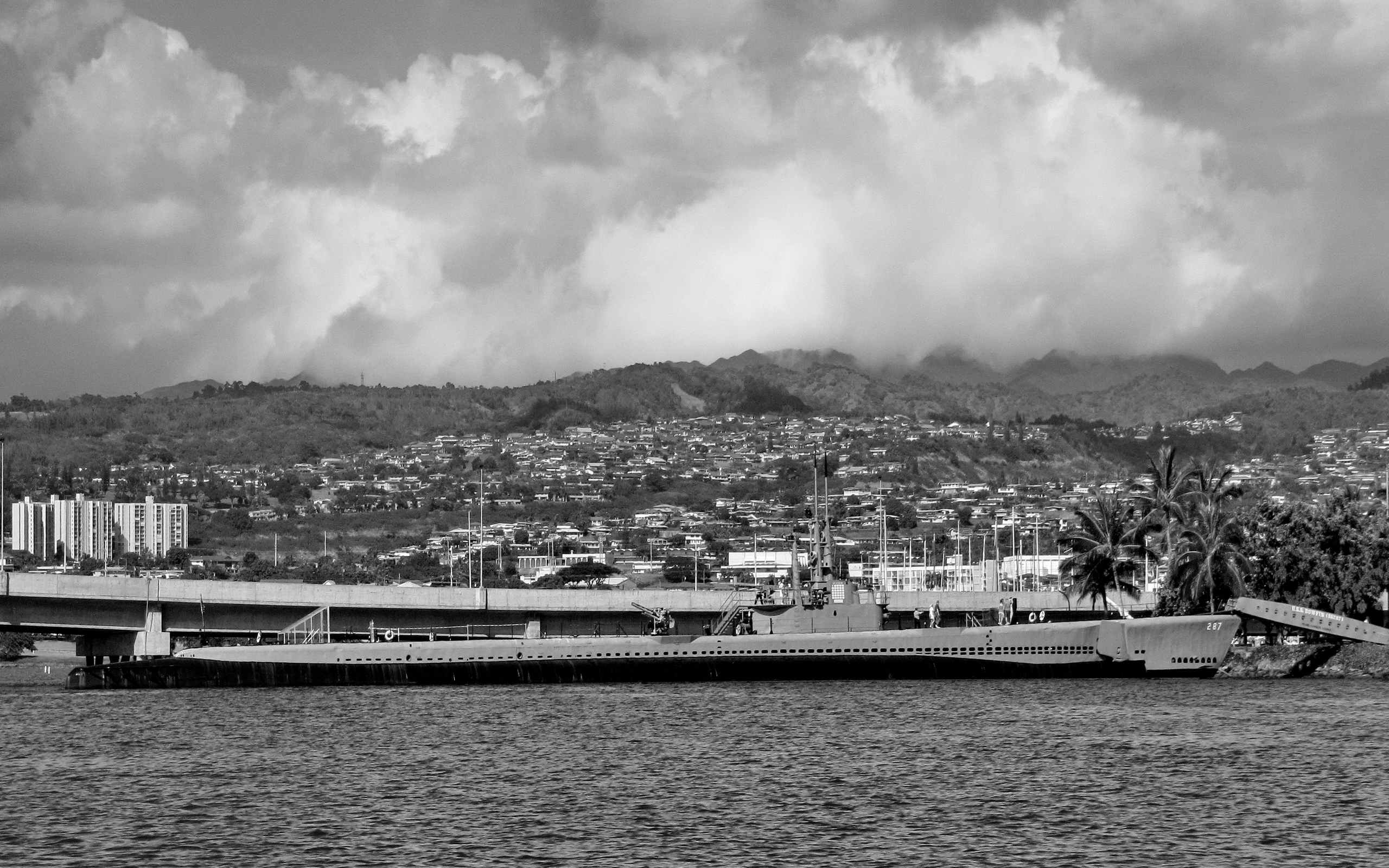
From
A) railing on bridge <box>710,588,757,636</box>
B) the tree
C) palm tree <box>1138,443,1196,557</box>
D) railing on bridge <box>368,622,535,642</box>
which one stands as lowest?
railing on bridge <box>368,622,535,642</box>

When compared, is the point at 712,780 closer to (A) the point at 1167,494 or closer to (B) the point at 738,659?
(B) the point at 738,659

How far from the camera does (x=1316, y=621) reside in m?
87.7

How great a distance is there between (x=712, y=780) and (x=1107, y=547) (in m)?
57.9

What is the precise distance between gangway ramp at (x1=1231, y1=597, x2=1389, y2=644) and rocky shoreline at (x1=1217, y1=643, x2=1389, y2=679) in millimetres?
1775

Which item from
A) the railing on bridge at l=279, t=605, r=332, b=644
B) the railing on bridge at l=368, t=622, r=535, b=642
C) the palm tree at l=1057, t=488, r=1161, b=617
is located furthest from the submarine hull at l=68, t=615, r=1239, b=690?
the palm tree at l=1057, t=488, r=1161, b=617

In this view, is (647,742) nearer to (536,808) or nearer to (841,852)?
(536,808)

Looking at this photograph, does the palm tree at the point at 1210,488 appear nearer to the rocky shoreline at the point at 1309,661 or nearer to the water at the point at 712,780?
the rocky shoreline at the point at 1309,661

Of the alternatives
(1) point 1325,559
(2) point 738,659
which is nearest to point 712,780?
(2) point 738,659

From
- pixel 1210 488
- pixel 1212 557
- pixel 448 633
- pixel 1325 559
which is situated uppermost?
pixel 1210 488

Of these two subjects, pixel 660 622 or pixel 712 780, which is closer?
pixel 712 780

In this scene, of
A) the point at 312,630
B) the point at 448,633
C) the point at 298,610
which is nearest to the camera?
the point at 312,630

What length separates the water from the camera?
4094 centimetres

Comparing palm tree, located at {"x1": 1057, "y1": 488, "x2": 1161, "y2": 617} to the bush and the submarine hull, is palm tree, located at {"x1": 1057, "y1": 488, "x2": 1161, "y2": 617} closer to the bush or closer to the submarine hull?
the submarine hull

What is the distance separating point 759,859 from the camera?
39.4m
